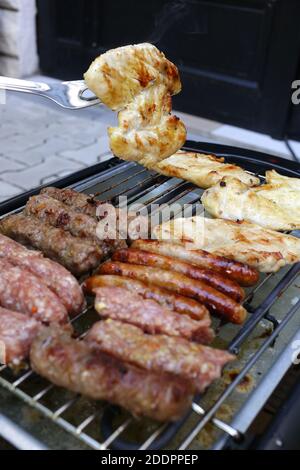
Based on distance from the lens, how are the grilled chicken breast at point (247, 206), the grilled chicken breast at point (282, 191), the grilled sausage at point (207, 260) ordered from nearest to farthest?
the grilled sausage at point (207, 260), the grilled chicken breast at point (247, 206), the grilled chicken breast at point (282, 191)

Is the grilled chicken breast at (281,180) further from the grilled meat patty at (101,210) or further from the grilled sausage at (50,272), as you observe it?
the grilled sausage at (50,272)

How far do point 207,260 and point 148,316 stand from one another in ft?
1.65

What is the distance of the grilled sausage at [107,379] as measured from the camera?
154 cm

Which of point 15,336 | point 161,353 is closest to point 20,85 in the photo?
point 15,336

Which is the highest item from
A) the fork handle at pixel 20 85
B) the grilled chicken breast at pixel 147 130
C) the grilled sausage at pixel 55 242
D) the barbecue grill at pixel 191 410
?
the fork handle at pixel 20 85

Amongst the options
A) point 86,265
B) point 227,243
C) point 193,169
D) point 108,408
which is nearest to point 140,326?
point 108,408

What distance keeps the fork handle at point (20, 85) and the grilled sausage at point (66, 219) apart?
62 cm

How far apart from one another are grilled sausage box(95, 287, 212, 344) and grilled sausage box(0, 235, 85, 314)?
0.36ft

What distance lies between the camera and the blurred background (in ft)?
16.6

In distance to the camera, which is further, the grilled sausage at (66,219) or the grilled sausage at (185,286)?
the grilled sausage at (66,219)

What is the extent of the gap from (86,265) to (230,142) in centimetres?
354

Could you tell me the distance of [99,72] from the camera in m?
2.30

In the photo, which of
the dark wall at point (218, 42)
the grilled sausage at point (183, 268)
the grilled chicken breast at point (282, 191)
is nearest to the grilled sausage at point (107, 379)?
the grilled sausage at point (183, 268)

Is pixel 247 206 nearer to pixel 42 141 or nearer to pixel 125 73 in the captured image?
pixel 125 73
